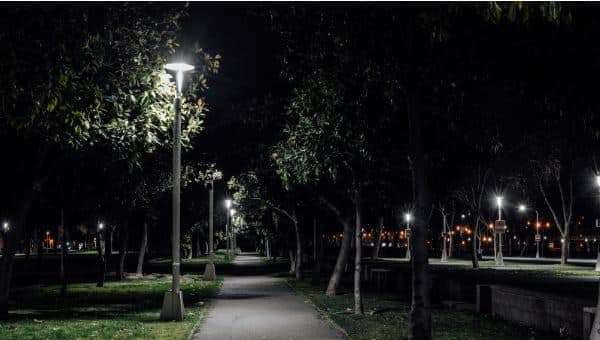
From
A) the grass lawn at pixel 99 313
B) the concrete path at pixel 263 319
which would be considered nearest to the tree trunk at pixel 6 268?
the grass lawn at pixel 99 313

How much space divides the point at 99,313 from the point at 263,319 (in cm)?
520

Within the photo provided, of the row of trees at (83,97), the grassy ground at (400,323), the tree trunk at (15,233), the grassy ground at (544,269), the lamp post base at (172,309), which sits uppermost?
the row of trees at (83,97)

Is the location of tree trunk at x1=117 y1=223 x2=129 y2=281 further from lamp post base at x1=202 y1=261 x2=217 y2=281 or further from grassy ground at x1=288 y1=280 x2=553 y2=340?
grassy ground at x1=288 y1=280 x2=553 y2=340

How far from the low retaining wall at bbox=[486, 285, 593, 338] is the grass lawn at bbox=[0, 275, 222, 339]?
761 centimetres

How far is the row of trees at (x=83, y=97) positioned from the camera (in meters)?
8.82

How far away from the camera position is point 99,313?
18391 mm

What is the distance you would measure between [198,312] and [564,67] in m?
12.0

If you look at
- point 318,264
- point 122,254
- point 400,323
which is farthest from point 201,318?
point 122,254

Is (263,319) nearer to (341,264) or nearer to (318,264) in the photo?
(341,264)

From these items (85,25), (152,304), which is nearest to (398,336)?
(85,25)

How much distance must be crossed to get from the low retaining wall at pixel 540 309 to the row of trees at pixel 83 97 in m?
8.95

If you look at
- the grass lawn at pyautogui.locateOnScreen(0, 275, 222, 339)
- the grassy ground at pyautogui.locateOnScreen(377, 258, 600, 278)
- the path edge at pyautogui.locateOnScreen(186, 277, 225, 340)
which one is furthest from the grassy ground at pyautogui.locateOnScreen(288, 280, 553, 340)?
the grassy ground at pyautogui.locateOnScreen(377, 258, 600, 278)

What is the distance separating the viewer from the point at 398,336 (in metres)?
13.5

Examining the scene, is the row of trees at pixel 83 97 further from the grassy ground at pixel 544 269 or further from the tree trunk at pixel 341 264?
the grassy ground at pixel 544 269
